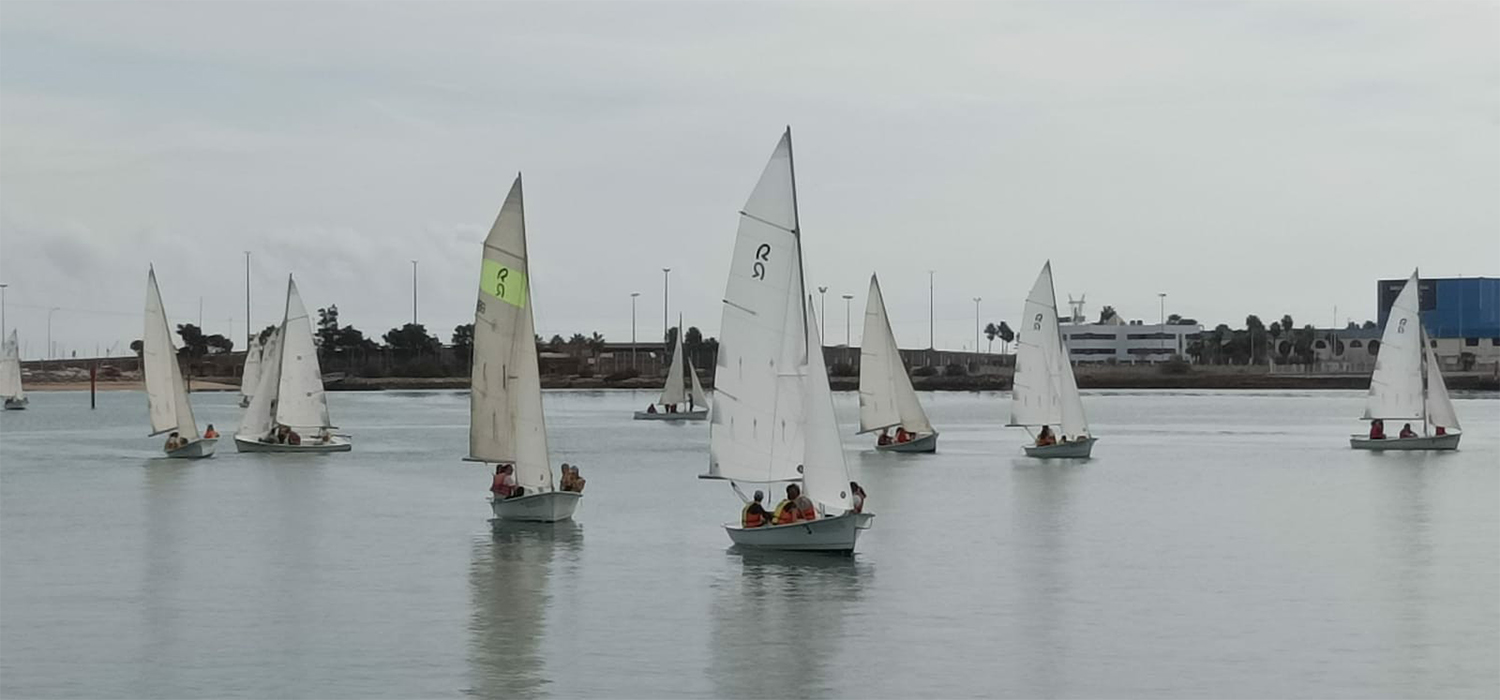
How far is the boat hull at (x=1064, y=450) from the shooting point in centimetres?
8244

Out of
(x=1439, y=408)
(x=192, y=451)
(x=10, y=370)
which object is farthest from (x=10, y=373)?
(x=1439, y=408)

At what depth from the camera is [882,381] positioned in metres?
83.3

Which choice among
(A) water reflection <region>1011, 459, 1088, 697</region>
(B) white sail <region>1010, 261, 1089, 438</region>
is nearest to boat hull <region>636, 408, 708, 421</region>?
(B) white sail <region>1010, 261, 1089, 438</region>

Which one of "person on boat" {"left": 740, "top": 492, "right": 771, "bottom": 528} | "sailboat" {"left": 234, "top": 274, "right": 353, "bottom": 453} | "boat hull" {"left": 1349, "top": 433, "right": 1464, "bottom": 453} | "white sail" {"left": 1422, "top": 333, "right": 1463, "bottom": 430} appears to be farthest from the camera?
"white sail" {"left": 1422, "top": 333, "right": 1463, "bottom": 430}

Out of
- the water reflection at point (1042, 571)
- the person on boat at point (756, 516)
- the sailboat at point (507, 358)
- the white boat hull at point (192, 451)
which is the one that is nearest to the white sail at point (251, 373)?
the white boat hull at point (192, 451)

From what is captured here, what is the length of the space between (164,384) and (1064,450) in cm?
3923

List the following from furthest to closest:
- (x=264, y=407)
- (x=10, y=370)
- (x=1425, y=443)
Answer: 1. (x=10, y=370)
2. (x=264, y=407)
3. (x=1425, y=443)

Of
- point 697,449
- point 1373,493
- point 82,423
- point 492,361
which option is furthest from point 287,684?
point 82,423

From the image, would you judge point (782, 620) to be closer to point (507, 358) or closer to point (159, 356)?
point (507, 358)

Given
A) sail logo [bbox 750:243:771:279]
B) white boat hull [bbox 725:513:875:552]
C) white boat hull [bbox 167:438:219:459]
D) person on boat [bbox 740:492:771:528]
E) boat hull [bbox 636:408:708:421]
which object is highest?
sail logo [bbox 750:243:771:279]

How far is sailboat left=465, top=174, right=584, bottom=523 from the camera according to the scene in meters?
47.1

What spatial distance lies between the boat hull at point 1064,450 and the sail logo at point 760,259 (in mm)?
45454

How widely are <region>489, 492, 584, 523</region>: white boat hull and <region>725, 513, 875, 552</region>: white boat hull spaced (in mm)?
8552

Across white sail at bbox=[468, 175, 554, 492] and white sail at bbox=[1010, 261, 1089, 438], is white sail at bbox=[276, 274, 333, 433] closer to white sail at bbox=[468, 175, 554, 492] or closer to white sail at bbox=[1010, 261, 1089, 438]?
white sail at bbox=[1010, 261, 1089, 438]
